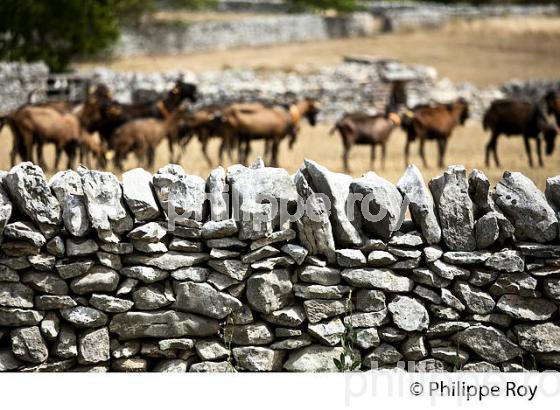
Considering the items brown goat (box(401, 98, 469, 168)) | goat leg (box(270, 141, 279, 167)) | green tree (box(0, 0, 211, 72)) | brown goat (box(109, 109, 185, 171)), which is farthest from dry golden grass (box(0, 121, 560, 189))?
green tree (box(0, 0, 211, 72))

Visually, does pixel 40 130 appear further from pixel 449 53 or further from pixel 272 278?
pixel 449 53

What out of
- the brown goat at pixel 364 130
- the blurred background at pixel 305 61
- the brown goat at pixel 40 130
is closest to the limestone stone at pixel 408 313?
the blurred background at pixel 305 61

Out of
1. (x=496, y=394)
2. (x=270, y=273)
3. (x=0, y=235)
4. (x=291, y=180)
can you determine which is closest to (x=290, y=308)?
(x=270, y=273)

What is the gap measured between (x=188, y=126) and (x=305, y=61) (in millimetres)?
25802

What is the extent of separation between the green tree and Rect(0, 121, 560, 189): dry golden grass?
28.4ft

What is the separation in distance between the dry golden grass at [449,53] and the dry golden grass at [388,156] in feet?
51.5

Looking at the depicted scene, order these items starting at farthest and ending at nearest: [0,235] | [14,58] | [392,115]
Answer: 1. [14,58]
2. [392,115]
3. [0,235]

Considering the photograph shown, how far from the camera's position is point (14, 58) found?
1088 inches

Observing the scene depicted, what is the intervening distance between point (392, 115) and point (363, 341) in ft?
41.2

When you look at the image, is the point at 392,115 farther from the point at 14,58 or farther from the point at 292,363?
the point at 14,58

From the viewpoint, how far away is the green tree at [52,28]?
90.1 ft

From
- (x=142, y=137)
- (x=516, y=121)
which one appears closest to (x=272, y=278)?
(x=142, y=137)

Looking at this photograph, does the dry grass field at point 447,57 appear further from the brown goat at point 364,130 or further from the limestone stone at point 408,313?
the limestone stone at point 408,313

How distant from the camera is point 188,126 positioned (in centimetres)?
1695
